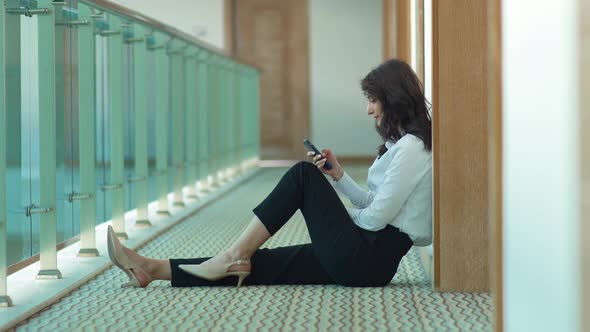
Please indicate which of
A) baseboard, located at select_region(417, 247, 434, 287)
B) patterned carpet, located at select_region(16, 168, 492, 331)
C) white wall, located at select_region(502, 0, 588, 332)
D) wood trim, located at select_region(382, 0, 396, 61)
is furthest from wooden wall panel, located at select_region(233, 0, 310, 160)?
white wall, located at select_region(502, 0, 588, 332)

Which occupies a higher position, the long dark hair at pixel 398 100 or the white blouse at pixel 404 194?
the long dark hair at pixel 398 100

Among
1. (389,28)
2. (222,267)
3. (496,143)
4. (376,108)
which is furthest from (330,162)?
(389,28)

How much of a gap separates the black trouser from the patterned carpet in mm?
57

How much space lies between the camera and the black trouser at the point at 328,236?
319 centimetres

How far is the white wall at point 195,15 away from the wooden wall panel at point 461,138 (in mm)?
9817

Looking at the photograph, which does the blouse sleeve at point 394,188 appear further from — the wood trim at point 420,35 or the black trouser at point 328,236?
the wood trim at point 420,35

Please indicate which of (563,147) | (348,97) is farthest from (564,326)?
(348,97)

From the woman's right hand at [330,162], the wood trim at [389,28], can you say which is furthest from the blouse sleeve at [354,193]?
the wood trim at [389,28]

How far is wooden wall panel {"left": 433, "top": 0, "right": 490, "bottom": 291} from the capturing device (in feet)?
10.2

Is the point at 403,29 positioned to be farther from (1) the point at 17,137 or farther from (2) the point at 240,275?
(1) the point at 17,137

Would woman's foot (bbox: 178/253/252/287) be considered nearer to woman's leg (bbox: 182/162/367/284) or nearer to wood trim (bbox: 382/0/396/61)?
woman's leg (bbox: 182/162/367/284)

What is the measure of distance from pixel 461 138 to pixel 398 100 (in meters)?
0.28

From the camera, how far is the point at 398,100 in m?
3.28

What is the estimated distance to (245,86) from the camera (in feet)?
31.8
